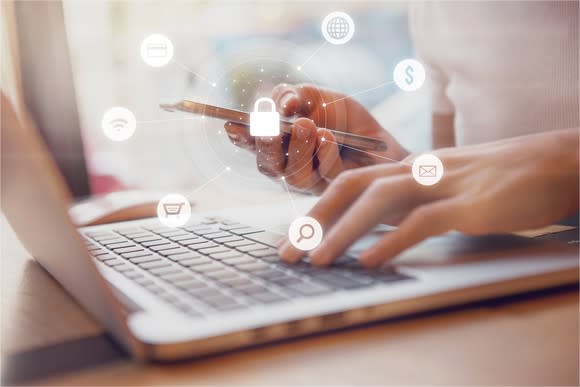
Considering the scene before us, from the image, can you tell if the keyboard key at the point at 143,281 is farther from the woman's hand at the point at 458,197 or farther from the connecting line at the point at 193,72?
the connecting line at the point at 193,72

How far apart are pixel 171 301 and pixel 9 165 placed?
3.5 inches

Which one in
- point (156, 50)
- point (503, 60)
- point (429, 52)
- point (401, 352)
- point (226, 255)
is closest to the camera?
point (401, 352)

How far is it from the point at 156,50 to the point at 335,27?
139 millimetres

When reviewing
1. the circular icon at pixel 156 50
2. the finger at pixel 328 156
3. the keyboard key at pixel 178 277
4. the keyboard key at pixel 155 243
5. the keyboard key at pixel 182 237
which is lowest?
the keyboard key at pixel 178 277

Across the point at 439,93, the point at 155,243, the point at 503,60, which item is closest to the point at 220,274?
the point at 155,243

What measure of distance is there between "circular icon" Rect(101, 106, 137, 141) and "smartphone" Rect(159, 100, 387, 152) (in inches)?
1.2

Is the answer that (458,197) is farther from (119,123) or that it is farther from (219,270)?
(119,123)

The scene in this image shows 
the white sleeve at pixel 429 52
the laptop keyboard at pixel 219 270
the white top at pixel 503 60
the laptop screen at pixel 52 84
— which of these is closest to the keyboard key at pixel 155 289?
the laptop keyboard at pixel 219 270

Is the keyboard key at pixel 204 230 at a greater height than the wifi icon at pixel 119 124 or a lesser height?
lesser

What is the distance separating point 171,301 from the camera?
250 millimetres

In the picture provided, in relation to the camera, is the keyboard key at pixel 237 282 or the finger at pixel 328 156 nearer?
the keyboard key at pixel 237 282

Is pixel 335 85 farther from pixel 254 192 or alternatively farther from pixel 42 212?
pixel 42 212

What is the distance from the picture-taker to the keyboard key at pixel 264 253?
1.05 ft

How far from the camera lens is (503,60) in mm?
634
